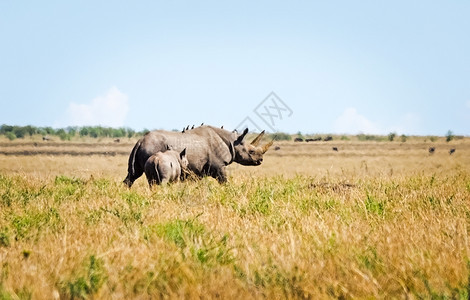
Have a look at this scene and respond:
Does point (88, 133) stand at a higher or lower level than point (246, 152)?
lower

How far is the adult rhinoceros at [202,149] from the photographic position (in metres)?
10.8

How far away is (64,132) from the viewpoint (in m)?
54.1

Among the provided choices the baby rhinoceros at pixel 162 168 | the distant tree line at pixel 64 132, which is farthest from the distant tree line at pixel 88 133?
the baby rhinoceros at pixel 162 168

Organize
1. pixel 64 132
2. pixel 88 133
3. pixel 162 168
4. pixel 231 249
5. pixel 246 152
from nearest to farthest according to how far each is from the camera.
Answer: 1. pixel 231 249
2. pixel 162 168
3. pixel 246 152
4. pixel 64 132
5. pixel 88 133

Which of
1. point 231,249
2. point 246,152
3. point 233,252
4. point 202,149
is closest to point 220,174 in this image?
point 202,149

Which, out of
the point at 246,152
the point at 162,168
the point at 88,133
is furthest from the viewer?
the point at 88,133

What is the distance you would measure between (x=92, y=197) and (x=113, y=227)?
2545 millimetres

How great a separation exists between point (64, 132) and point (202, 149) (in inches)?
1772

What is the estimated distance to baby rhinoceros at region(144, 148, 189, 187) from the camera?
9.41 m


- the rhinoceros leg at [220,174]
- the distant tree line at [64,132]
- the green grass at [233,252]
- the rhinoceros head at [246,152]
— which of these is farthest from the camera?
the distant tree line at [64,132]

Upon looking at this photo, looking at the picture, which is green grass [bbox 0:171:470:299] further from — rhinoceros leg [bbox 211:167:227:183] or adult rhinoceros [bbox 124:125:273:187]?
rhinoceros leg [bbox 211:167:227:183]

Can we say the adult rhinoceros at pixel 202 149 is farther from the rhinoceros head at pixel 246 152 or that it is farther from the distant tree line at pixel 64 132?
the distant tree line at pixel 64 132

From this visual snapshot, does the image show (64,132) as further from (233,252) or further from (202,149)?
(233,252)

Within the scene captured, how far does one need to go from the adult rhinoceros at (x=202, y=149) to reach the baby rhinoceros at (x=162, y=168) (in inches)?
38.6
